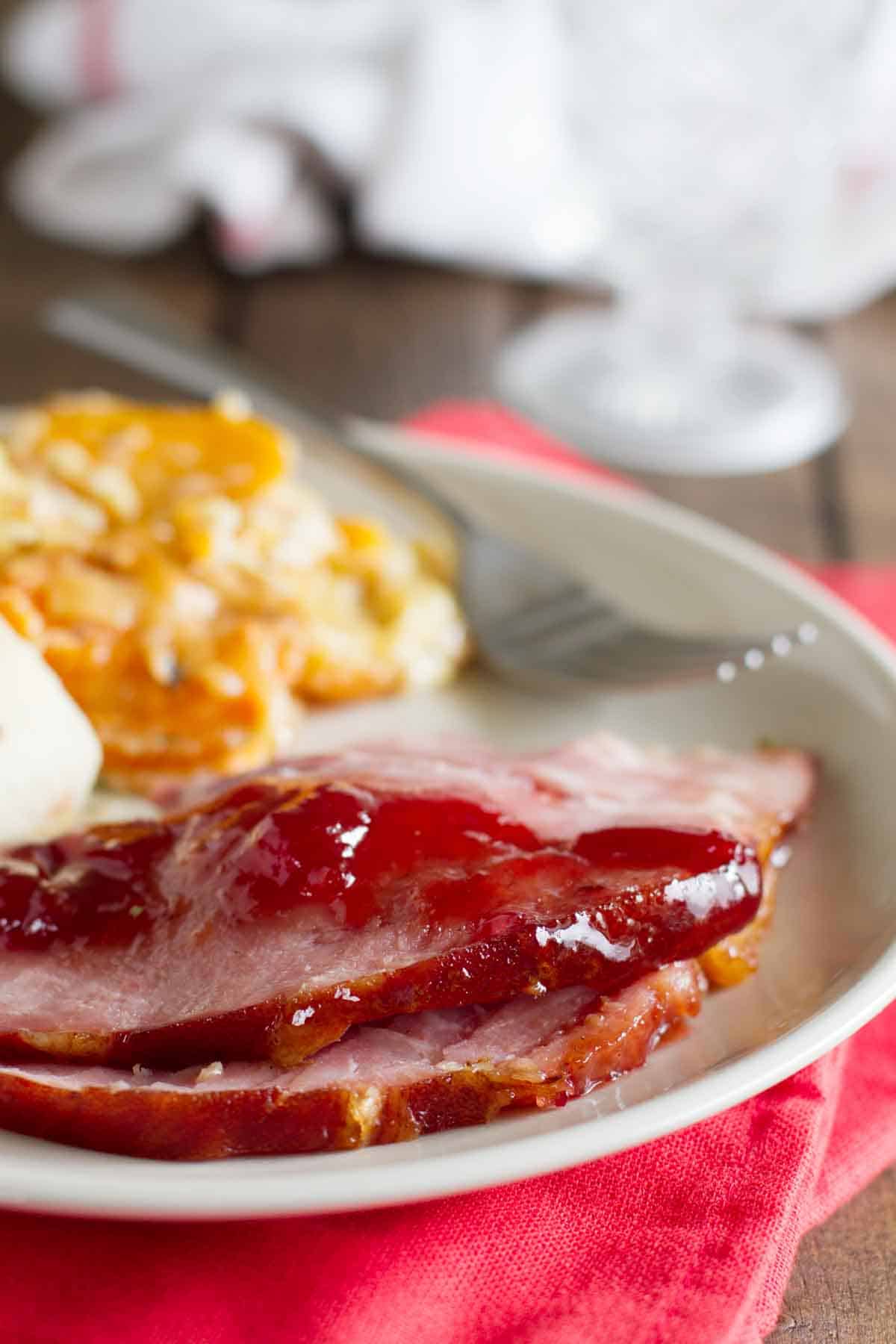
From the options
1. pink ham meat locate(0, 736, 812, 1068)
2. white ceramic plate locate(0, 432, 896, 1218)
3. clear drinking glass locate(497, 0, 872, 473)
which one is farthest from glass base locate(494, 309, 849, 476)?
pink ham meat locate(0, 736, 812, 1068)

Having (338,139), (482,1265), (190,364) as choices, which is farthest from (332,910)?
(338,139)

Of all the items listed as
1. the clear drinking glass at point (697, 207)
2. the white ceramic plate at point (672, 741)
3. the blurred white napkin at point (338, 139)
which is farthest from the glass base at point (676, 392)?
the white ceramic plate at point (672, 741)

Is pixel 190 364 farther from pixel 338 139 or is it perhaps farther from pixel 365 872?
pixel 365 872

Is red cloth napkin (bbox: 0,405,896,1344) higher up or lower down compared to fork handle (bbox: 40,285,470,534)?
higher up

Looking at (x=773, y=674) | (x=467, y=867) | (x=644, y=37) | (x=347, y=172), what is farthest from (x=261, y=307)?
(x=467, y=867)

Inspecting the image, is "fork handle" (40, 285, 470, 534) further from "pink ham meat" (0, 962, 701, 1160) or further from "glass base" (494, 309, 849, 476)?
"pink ham meat" (0, 962, 701, 1160)

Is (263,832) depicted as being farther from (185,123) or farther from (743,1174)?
(185,123)

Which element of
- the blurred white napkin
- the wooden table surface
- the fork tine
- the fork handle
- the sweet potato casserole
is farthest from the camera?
the blurred white napkin

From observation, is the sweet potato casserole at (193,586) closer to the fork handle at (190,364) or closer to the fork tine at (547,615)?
the fork tine at (547,615)
